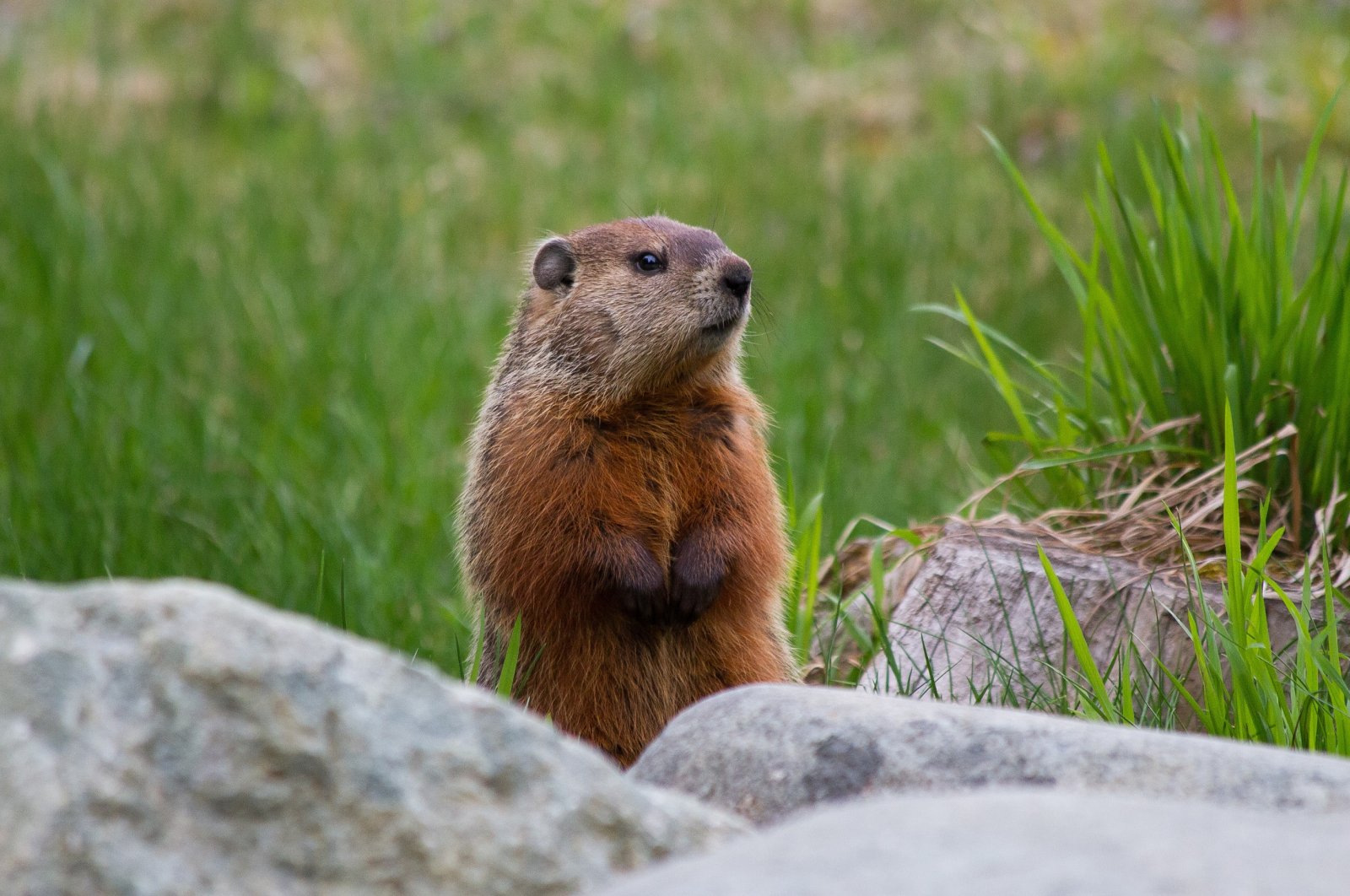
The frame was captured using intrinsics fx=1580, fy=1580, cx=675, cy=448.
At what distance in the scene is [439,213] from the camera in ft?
27.1

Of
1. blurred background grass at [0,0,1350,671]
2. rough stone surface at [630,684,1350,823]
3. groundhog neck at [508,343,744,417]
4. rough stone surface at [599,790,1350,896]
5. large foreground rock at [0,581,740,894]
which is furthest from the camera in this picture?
blurred background grass at [0,0,1350,671]

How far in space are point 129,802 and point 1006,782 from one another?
108 centimetres

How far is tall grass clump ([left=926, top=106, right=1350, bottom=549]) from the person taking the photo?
3.62 meters

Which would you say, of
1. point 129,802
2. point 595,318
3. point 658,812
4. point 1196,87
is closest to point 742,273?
point 595,318

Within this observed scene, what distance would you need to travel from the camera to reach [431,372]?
6.52m

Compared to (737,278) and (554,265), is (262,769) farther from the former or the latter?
(554,265)

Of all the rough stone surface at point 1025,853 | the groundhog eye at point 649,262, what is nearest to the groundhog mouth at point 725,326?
the groundhog eye at point 649,262

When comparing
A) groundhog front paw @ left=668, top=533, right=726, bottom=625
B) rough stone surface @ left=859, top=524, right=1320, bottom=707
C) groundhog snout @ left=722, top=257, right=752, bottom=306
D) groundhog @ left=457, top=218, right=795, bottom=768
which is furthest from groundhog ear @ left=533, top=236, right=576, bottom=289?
rough stone surface @ left=859, top=524, right=1320, bottom=707

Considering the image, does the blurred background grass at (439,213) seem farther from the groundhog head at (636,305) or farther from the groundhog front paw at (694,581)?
the groundhog front paw at (694,581)

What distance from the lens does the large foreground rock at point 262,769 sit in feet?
5.21

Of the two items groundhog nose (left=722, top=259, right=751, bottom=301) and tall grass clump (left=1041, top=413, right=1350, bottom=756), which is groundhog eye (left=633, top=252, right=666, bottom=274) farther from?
tall grass clump (left=1041, top=413, right=1350, bottom=756)

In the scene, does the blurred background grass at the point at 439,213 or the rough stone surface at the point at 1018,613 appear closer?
the rough stone surface at the point at 1018,613

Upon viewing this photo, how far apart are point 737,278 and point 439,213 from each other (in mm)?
4890

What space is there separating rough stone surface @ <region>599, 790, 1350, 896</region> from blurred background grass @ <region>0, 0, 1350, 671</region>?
249 cm
